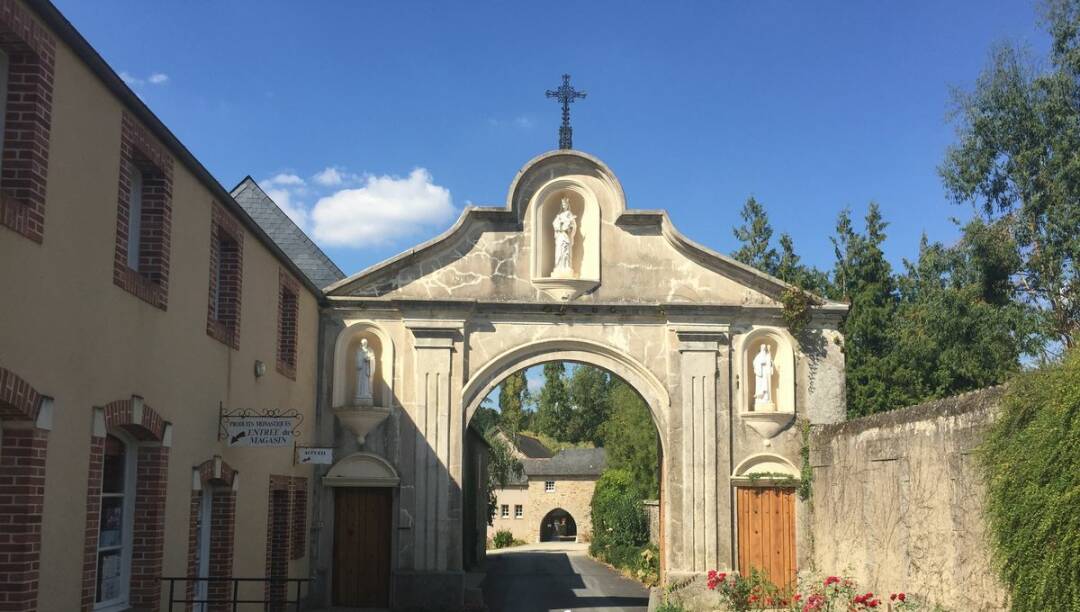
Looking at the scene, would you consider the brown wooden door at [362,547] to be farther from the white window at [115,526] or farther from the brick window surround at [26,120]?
the brick window surround at [26,120]

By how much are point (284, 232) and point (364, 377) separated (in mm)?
6316

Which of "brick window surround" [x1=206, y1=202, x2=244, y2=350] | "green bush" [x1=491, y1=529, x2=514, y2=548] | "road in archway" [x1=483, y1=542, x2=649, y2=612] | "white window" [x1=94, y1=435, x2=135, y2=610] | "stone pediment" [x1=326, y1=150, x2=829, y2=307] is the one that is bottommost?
"green bush" [x1=491, y1=529, x2=514, y2=548]

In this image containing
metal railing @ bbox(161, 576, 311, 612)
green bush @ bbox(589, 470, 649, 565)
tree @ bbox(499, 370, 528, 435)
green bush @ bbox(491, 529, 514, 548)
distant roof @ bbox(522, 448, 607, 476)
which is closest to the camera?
metal railing @ bbox(161, 576, 311, 612)

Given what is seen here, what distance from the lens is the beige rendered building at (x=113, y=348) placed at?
23.9 ft

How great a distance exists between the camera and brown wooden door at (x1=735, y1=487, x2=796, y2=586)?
55.7 ft

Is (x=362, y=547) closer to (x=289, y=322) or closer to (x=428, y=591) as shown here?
(x=428, y=591)

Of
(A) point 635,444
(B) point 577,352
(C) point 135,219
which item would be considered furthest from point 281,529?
→ (A) point 635,444

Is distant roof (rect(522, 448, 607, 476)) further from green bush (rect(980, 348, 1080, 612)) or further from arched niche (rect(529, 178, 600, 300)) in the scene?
green bush (rect(980, 348, 1080, 612))

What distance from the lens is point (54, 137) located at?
7762 mm

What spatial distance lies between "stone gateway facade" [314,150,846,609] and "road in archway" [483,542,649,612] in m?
3.14

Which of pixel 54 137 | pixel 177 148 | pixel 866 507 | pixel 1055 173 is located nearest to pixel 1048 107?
pixel 1055 173

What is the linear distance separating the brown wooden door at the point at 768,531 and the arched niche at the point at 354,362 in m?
6.03

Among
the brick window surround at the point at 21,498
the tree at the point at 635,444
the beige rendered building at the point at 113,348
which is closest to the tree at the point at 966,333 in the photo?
the tree at the point at 635,444

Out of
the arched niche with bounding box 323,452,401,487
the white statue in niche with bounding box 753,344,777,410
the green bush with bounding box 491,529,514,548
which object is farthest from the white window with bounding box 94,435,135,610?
the green bush with bounding box 491,529,514,548
